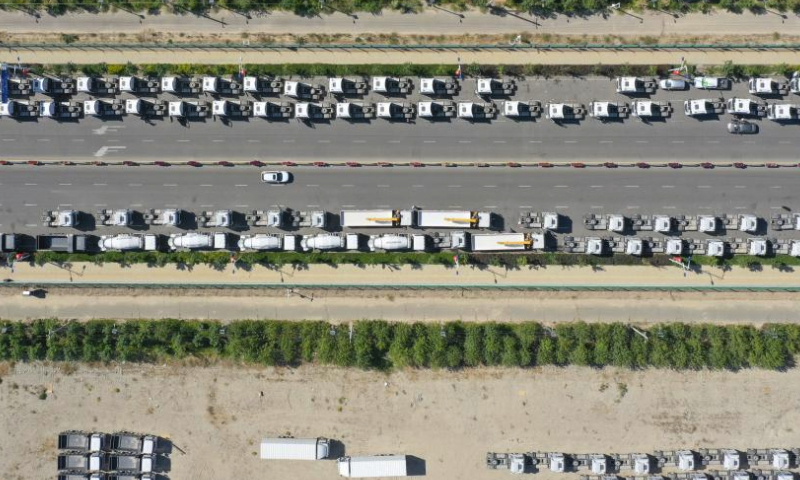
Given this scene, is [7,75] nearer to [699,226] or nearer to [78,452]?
[78,452]

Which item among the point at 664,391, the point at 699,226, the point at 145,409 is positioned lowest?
the point at 145,409

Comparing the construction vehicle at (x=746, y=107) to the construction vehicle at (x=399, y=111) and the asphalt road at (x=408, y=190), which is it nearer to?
the asphalt road at (x=408, y=190)

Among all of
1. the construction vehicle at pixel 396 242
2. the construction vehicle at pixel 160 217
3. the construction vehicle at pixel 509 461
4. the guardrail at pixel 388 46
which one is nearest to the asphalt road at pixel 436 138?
the guardrail at pixel 388 46

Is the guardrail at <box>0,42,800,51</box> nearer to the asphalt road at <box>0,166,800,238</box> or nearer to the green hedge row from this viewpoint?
the asphalt road at <box>0,166,800,238</box>

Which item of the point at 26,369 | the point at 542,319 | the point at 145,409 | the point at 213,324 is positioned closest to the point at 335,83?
the point at 213,324

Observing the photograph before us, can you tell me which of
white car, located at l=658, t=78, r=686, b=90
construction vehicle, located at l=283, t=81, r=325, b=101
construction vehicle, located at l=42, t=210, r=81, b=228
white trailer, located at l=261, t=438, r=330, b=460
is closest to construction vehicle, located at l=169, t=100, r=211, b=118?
construction vehicle, located at l=283, t=81, r=325, b=101

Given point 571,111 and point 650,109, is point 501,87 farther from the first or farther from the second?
point 650,109
